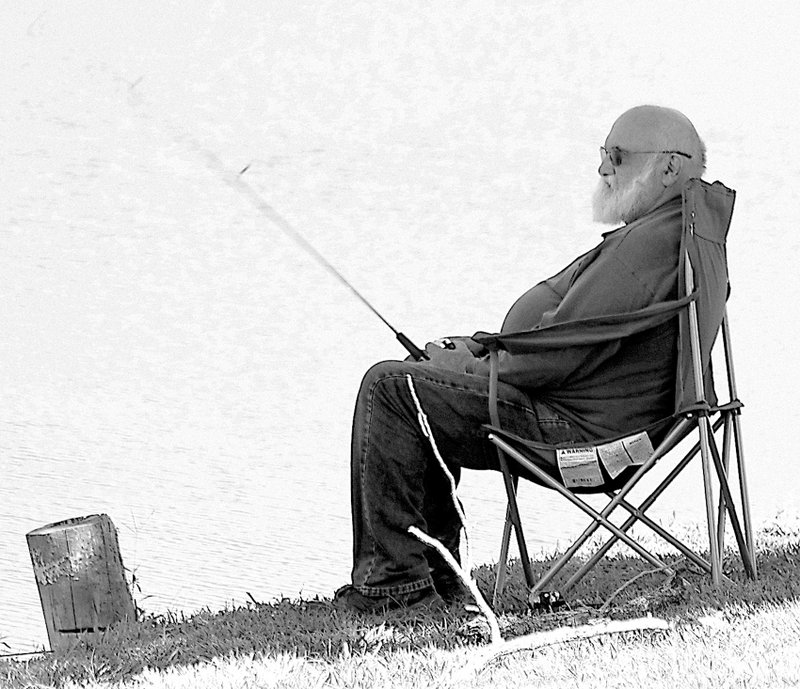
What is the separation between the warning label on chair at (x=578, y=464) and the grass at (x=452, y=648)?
0.97ft

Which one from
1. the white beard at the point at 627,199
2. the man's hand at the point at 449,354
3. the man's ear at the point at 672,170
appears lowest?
the man's hand at the point at 449,354

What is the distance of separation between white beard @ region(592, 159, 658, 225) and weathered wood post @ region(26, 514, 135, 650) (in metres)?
1.47

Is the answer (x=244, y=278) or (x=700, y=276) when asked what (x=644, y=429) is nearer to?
(x=700, y=276)

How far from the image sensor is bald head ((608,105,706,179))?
A: 3.37 m

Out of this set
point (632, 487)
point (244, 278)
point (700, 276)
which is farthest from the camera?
point (244, 278)

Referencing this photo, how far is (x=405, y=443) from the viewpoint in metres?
3.14

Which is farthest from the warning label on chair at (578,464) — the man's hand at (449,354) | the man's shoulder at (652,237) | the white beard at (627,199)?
the white beard at (627,199)

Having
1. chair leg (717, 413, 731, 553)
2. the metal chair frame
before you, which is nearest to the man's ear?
the metal chair frame

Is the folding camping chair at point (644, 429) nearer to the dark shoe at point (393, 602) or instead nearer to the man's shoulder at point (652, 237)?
the man's shoulder at point (652, 237)

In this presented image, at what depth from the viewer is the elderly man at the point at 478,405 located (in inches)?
124

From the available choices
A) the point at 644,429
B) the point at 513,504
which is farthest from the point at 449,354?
the point at 644,429

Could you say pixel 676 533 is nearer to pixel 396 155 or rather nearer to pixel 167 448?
pixel 167 448

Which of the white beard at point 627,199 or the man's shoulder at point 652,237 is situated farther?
the white beard at point 627,199

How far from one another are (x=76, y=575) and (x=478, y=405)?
108cm
